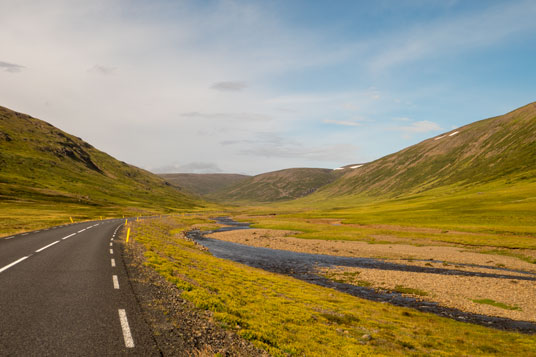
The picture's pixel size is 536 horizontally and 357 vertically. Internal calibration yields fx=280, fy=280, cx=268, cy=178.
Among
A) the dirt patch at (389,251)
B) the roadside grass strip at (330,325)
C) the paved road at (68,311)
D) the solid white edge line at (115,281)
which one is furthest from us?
the dirt patch at (389,251)

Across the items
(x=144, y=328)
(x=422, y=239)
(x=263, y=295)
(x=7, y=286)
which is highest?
(x=7, y=286)

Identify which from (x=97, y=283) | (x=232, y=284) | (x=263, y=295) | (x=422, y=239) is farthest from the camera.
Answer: (x=422, y=239)

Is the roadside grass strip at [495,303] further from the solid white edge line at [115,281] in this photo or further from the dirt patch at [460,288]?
the solid white edge line at [115,281]

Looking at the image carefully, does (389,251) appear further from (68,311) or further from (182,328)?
(68,311)

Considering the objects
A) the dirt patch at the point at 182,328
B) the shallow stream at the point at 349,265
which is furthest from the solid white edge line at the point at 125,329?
the shallow stream at the point at 349,265

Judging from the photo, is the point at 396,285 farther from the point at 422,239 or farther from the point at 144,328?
the point at 422,239

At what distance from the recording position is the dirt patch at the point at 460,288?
25.1 m

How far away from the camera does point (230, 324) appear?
546 inches

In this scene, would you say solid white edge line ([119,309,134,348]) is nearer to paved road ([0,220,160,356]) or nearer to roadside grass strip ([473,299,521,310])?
paved road ([0,220,160,356])

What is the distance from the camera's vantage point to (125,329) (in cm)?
1094

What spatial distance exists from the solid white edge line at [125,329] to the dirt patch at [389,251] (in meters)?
45.7

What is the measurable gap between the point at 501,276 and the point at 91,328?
4530 cm

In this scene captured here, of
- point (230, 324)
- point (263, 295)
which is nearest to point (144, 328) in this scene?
point (230, 324)

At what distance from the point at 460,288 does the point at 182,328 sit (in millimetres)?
31879
